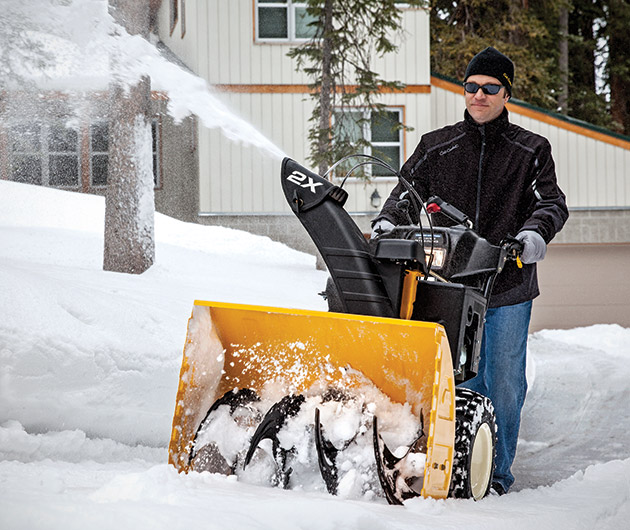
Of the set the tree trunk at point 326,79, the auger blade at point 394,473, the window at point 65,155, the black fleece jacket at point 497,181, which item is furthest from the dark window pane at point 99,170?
the auger blade at point 394,473

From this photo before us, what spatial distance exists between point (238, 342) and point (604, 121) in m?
21.6

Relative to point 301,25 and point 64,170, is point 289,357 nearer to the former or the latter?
point 301,25

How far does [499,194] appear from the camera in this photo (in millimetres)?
3701

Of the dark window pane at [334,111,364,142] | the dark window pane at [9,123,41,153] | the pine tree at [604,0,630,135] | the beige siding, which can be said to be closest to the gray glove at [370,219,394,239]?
the dark window pane at [334,111,364,142]

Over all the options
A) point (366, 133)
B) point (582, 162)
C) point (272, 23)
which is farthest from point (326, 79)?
point (582, 162)

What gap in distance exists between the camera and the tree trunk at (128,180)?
8.44 metres

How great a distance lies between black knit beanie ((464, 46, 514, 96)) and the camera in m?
3.58

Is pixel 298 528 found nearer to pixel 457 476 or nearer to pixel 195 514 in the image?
pixel 195 514

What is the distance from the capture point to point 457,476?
9.67 feet

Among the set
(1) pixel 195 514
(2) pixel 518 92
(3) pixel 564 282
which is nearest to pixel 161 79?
(3) pixel 564 282

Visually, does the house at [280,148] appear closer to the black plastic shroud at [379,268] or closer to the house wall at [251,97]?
the house wall at [251,97]

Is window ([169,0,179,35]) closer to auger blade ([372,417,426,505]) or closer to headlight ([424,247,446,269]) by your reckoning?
headlight ([424,247,446,269])

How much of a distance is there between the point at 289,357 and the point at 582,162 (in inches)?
465

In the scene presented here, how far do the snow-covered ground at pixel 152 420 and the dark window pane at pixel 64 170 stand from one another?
379cm
